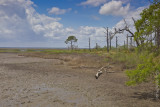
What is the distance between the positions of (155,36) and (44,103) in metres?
6.06

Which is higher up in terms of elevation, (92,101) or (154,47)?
(154,47)

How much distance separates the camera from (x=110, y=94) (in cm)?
893

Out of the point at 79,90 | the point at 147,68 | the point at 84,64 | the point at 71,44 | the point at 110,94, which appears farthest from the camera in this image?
the point at 71,44

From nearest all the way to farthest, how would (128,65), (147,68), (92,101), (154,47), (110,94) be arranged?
(147,68), (154,47), (92,101), (110,94), (128,65)

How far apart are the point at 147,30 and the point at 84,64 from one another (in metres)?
16.0

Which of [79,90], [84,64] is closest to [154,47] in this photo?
[79,90]

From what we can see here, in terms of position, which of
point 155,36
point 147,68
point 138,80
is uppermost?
point 155,36

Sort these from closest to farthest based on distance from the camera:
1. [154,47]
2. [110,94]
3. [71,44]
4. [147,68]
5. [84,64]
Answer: [147,68], [154,47], [110,94], [84,64], [71,44]

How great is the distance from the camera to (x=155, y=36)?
280 inches

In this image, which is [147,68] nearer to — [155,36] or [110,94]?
[155,36]

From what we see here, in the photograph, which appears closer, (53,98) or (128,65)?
(53,98)

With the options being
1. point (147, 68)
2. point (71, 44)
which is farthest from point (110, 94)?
point (71, 44)

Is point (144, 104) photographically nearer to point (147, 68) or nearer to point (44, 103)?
point (147, 68)

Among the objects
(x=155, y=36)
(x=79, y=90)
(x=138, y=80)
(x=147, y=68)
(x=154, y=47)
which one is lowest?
(x=79, y=90)
